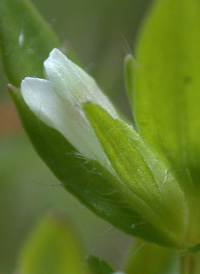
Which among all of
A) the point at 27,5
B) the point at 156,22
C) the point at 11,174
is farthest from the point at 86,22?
the point at 156,22

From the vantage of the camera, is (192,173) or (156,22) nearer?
(156,22)

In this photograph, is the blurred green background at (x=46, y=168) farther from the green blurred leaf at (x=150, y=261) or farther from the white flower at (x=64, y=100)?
the white flower at (x=64, y=100)

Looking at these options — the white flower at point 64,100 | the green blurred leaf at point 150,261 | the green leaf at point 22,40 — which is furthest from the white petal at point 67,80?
the green blurred leaf at point 150,261

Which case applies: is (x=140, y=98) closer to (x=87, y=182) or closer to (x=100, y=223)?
(x=87, y=182)

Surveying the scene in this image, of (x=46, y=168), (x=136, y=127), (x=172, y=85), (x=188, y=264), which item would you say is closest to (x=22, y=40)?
(x=136, y=127)

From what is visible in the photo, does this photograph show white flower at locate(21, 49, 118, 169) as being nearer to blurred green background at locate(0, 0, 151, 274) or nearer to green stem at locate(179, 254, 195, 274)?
green stem at locate(179, 254, 195, 274)

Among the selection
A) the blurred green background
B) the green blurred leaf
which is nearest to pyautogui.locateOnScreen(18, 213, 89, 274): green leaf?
the green blurred leaf
